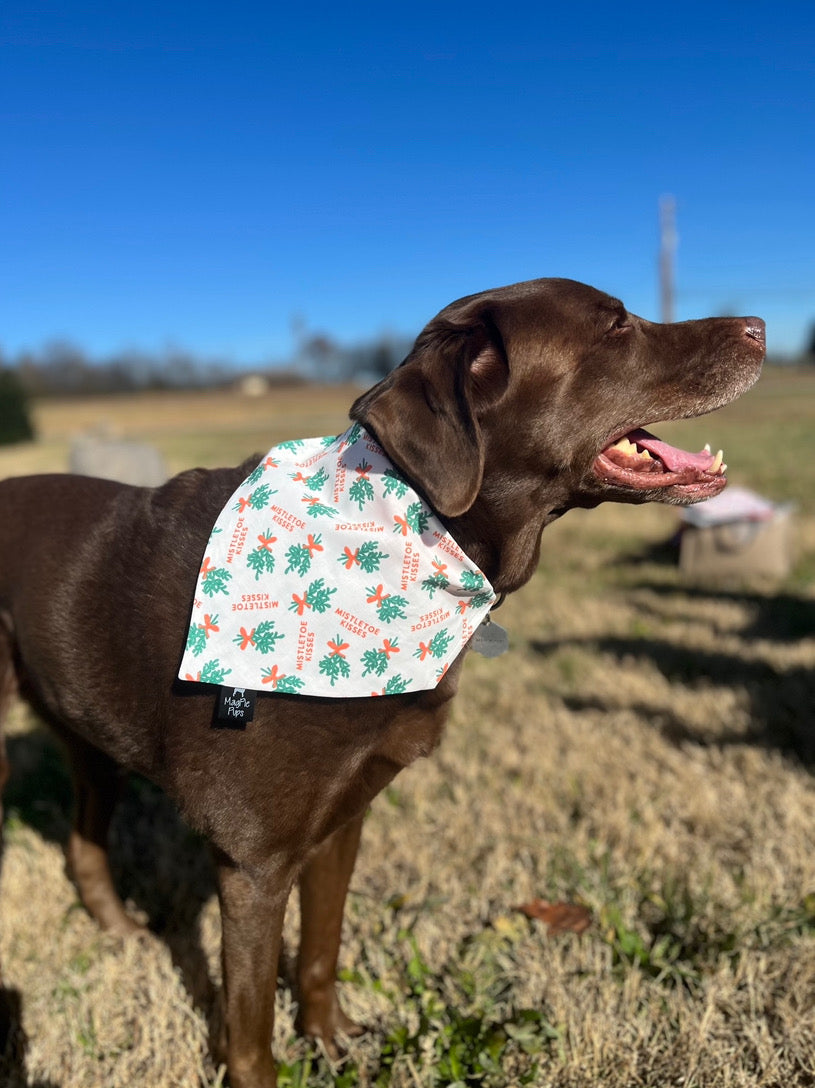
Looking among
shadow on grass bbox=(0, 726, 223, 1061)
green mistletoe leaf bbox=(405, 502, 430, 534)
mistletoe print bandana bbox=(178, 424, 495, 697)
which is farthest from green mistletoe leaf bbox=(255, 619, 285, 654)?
shadow on grass bbox=(0, 726, 223, 1061)

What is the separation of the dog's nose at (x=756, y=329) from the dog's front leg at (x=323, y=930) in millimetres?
1806

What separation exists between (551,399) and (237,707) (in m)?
1.11

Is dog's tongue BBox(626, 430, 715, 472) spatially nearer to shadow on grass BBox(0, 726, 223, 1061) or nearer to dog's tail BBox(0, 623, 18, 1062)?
dog's tail BBox(0, 623, 18, 1062)

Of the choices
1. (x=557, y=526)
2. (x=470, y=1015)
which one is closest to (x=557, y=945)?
(x=470, y=1015)

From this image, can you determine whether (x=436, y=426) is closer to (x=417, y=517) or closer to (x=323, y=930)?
(x=417, y=517)

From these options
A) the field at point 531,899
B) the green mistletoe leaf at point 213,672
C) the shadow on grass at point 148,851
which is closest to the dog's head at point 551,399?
the green mistletoe leaf at point 213,672

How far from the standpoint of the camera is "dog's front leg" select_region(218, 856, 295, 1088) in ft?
7.13

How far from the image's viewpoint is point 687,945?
2799mm

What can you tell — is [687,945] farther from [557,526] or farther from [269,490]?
[557,526]

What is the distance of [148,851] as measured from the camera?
369 centimetres

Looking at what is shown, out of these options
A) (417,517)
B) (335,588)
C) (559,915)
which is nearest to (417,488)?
(417,517)

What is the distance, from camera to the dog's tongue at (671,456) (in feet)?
7.89

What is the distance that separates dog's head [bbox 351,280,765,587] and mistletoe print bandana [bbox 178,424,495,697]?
132mm

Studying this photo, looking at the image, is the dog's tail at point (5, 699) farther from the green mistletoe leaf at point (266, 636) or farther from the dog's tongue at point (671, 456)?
the dog's tongue at point (671, 456)
